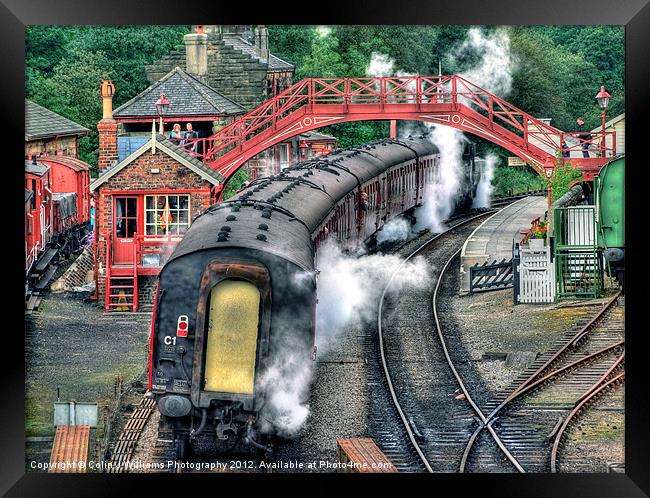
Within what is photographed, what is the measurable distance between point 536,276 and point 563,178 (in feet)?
5.93

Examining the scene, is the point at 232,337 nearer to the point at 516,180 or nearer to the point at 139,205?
the point at 139,205

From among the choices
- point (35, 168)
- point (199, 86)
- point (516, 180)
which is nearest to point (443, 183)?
point (516, 180)

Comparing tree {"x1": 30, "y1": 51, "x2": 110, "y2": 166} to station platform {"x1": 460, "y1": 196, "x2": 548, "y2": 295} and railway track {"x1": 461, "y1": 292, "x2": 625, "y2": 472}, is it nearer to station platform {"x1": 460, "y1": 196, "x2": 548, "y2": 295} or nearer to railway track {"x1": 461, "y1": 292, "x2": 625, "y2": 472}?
station platform {"x1": 460, "y1": 196, "x2": 548, "y2": 295}

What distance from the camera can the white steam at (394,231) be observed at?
23.7 meters

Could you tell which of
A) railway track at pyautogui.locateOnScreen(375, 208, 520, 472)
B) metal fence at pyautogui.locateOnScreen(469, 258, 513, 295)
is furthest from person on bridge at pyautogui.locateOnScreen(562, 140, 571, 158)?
railway track at pyautogui.locateOnScreen(375, 208, 520, 472)

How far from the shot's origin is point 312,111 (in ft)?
60.1

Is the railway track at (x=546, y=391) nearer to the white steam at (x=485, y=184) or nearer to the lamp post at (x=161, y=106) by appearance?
the white steam at (x=485, y=184)

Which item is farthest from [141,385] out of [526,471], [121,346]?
[526,471]

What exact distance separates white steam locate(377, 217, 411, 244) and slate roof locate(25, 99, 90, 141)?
25.5ft

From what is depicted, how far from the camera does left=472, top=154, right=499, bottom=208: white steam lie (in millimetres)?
19344

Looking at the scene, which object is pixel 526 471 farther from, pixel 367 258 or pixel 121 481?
pixel 367 258

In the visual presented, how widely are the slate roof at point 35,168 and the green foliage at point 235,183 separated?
2384mm

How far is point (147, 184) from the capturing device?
712 inches

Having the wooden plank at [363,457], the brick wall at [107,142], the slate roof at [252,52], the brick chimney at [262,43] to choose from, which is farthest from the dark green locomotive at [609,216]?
the brick wall at [107,142]
